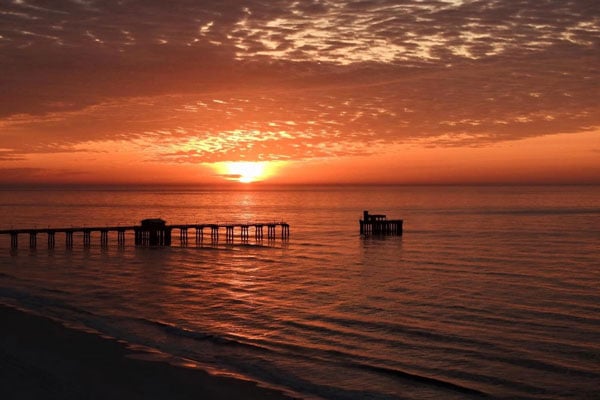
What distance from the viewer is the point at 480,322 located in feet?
89.5

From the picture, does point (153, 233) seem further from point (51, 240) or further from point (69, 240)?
point (51, 240)

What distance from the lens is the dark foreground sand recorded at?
15891mm

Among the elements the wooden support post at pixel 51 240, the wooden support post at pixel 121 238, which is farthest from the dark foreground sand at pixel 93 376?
the wooden support post at pixel 121 238

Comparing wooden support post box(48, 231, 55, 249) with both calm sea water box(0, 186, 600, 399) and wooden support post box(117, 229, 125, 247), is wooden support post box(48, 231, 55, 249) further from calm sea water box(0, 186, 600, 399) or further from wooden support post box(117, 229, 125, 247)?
wooden support post box(117, 229, 125, 247)

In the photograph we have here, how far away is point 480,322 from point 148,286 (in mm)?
21401

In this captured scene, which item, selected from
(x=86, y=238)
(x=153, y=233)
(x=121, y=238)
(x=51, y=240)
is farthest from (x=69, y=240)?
(x=153, y=233)

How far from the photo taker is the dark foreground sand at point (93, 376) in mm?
15891

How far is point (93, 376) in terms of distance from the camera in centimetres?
1733

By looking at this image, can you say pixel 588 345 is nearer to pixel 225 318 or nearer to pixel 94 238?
pixel 225 318

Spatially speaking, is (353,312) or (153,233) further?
(153,233)

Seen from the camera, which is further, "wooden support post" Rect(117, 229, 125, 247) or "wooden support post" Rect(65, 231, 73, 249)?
"wooden support post" Rect(117, 229, 125, 247)

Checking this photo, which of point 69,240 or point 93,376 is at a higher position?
point 69,240

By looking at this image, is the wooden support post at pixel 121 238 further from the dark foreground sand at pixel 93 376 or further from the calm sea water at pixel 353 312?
the dark foreground sand at pixel 93 376

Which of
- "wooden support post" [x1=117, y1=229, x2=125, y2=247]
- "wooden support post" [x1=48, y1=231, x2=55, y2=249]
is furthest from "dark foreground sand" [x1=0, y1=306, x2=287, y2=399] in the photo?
"wooden support post" [x1=117, y1=229, x2=125, y2=247]
